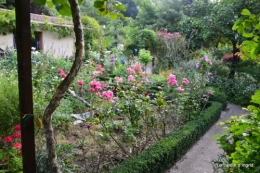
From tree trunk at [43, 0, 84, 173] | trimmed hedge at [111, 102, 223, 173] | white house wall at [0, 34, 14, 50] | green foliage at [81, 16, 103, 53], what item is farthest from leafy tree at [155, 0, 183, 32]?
tree trunk at [43, 0, 84, 173]

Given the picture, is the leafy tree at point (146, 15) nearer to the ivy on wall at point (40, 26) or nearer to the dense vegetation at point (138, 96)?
the dense vegetation at point (138, 96)

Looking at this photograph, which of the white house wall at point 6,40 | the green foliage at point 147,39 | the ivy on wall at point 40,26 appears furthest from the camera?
the green foliage at point 147,39

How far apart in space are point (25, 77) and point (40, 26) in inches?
382

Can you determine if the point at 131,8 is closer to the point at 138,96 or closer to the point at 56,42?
the point at 56,42

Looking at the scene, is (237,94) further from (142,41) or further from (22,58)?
(22,58)


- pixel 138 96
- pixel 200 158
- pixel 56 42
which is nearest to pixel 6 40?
pixel 56 42

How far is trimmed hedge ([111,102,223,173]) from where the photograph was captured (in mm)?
2670

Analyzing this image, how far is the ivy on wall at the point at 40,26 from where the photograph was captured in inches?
328

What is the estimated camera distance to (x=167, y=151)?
318 centimetres

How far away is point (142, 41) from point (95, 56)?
4628 millimetres

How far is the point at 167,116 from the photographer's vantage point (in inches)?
184

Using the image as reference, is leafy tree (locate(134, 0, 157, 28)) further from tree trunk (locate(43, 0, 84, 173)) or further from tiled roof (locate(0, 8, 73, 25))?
tree trunk (locate(43, 0, 84, 173))

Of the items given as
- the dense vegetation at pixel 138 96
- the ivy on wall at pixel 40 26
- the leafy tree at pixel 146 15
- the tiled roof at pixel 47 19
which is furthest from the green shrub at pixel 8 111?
the leafy tree at pixel 146 15

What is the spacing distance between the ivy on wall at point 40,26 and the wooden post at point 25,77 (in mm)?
8051
